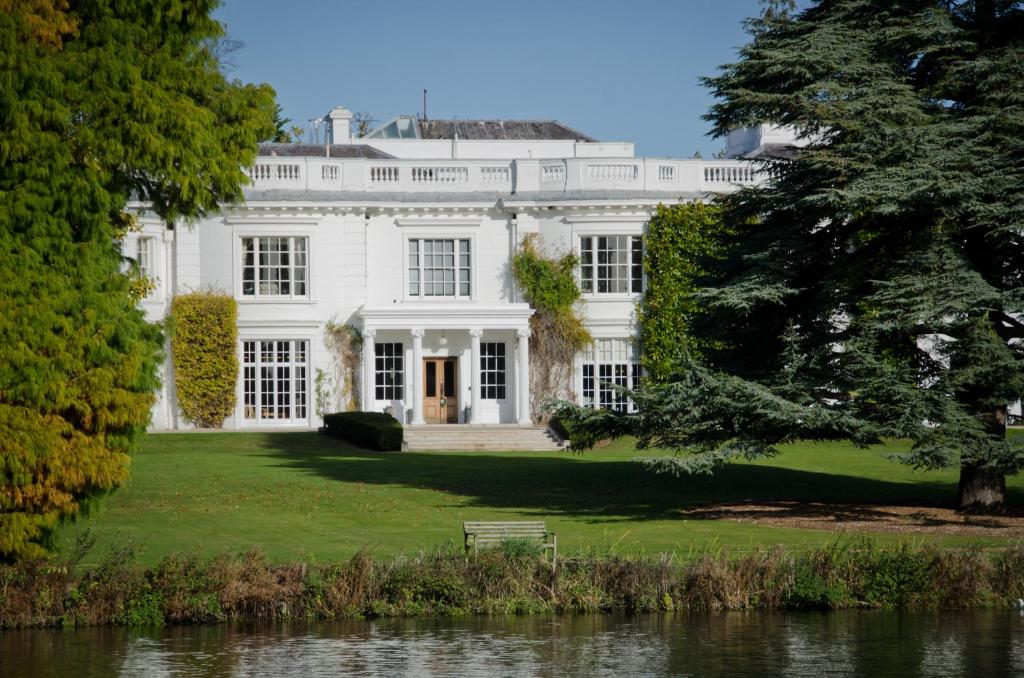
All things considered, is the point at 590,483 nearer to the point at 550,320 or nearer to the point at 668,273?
the point at 550,320

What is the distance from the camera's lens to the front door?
4056 cm

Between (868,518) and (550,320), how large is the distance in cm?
1874

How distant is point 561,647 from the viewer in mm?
14289

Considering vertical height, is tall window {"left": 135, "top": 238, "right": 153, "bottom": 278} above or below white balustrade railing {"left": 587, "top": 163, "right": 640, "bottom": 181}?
below

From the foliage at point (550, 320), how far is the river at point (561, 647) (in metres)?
24.3

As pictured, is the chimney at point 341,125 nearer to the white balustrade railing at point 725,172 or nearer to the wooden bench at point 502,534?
the white balustrade railing at point 725,172

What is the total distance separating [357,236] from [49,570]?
25.0m

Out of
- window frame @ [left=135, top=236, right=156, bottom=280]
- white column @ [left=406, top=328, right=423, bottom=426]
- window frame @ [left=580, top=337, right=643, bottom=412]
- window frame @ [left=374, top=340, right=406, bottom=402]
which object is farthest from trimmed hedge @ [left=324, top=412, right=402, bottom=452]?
window frame @ [left=135, top=236, right=156, bottom=280]

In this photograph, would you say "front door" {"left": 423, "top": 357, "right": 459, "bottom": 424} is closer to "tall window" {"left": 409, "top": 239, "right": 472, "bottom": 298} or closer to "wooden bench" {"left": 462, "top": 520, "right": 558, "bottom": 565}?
"tall window" {"left": 409, "top": 239, "right": 472, "bottom": 298}

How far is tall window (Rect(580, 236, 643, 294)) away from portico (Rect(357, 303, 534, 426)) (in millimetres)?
2418

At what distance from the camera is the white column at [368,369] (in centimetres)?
3928

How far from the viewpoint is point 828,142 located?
24188mm

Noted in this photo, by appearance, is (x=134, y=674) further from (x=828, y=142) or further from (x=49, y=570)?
(x=828, y=142)

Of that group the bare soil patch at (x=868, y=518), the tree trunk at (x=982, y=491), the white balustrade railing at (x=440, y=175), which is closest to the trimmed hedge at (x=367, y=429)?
the white balustrade railing at (x=440, y=175)
